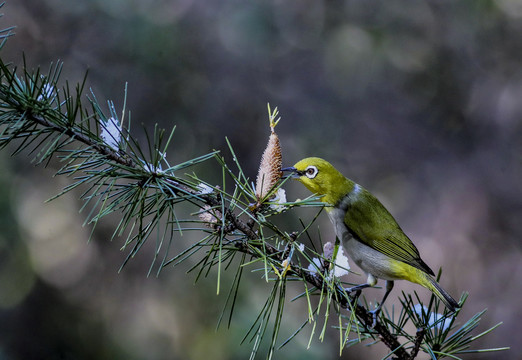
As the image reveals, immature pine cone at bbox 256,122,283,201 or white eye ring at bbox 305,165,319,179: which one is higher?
white eye ring at bbox 305,165,319,179

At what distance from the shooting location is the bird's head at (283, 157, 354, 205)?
4.65ft

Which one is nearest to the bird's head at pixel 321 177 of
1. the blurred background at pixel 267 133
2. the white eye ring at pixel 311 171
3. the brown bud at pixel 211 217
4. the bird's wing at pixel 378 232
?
the white eye ring at pixel 311 171

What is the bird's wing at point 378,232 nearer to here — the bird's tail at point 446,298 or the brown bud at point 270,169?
the bird's tail at point 446,298

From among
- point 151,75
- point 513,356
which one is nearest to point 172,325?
point 151,75

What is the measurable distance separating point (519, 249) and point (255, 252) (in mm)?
3913

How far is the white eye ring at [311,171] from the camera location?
1427mm

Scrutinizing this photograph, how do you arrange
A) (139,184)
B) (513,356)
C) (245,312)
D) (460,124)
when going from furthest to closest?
(460,124)
(513,356)
(245,312)
(139,184)

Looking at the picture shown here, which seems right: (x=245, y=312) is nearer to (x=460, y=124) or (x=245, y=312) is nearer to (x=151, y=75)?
(x=151, y=75)

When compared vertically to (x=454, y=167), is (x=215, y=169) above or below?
below

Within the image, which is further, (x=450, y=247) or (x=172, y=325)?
(x=450, y=247)

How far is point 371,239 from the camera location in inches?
71.2

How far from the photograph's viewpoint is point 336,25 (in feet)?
15.0

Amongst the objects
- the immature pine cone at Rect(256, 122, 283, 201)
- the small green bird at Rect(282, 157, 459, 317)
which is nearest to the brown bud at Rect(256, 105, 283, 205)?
the immature pine cone at Rect(256, 122, 283, 201)

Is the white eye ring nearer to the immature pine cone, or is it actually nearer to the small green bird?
the small green bird
